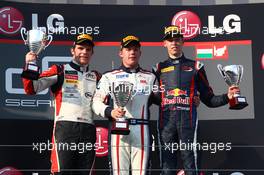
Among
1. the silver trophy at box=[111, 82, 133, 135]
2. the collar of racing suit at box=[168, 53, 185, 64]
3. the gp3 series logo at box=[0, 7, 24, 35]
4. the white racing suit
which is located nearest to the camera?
the silver trophy at box=[111, 82, 133, 135]

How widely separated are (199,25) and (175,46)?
0.61m

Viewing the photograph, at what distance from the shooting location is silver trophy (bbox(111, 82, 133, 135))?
4.65 m

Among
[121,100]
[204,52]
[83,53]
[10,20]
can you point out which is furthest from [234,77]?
[10,20]

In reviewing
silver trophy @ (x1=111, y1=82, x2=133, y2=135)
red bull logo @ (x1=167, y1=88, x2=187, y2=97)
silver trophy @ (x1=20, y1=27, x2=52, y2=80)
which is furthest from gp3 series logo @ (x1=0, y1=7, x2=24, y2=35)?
red bull logo @ (x1=167, y1=88, x2=187, y2=97)

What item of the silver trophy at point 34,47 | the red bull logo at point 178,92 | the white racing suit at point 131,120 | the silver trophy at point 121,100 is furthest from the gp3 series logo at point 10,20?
the red bull logo at point 178,92

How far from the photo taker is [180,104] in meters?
5.01

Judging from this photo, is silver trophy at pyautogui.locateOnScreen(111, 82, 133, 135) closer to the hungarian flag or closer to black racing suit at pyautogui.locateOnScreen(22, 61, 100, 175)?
black racing suit at pyautogui.locateOnScreen(22, 61, 100, 175)

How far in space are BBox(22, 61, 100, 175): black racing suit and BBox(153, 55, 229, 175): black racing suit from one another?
0.50m

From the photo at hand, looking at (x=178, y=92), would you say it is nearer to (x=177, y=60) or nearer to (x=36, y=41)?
(x=177, y=60)

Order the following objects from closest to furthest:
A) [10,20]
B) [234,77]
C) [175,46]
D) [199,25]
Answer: [234,77] → [175,46] → [10,20] → [199,25]

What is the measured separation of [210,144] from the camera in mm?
5449

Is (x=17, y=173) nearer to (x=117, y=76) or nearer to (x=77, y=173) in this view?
(x=77, y=173)

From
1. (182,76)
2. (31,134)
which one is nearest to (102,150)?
(31,134)

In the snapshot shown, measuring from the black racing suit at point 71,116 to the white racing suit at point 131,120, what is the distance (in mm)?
98
